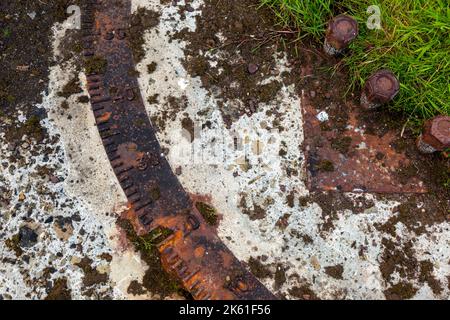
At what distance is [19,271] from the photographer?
210 cm

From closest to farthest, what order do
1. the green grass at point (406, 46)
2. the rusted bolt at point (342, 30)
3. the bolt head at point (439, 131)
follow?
the bolt head at point (439, 131) < the rusted bolt at point (342, 30) < the green grass at point (406, 46)

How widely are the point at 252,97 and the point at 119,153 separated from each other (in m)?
0.80

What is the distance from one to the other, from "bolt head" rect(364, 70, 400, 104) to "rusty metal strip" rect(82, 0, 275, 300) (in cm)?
111

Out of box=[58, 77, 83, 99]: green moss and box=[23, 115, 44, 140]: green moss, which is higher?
box=[58, 77, 83, 99]: green moss

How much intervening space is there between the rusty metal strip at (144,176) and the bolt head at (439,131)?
1.14 metres

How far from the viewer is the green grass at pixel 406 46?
7.52 ft

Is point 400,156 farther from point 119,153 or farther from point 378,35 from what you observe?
point 119,153

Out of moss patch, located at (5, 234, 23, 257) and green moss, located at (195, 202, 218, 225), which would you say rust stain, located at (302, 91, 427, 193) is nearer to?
green moss, located at (195, 202, 218, 225)

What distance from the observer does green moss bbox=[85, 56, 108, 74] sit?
235cm

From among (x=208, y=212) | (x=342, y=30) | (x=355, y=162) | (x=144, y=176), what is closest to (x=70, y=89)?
(x=144, y=176)

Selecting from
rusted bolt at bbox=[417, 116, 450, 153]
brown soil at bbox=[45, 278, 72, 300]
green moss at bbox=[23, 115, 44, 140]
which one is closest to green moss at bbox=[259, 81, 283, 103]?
rusted bolt at bbox=[417, 116, 450, 153]

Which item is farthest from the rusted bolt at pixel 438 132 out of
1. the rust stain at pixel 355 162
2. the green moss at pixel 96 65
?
the green moss at pixel 96 65

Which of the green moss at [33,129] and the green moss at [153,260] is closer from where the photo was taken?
the green moss at [153,260]

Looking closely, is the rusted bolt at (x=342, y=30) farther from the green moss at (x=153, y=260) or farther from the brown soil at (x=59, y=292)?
the brown soil at (x=59, y=292)
